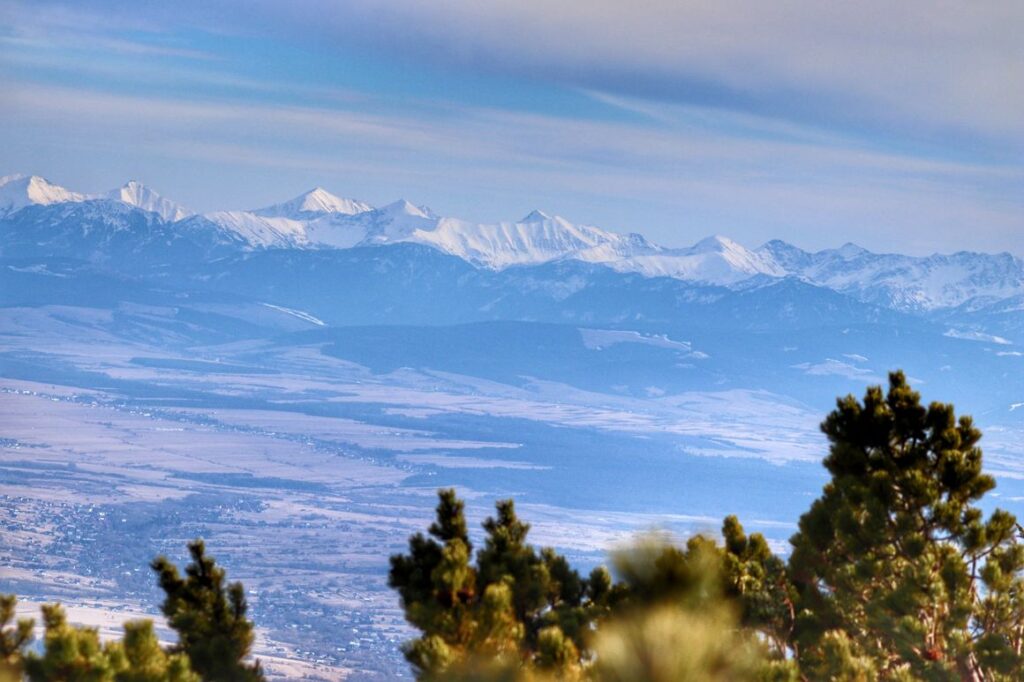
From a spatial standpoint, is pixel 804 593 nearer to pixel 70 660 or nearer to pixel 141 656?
pixel 141 656

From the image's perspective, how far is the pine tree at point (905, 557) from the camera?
12.7 meters

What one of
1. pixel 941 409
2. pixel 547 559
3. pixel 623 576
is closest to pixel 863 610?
pixel 941 409

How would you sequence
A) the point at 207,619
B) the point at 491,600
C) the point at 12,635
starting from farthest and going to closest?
the point at 207,619
the point at 12,635
the point at 491,600

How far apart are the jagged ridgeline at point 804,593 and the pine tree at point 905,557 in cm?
2

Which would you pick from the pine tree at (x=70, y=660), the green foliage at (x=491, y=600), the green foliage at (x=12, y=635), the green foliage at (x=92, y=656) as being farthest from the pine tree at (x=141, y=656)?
the green foliage at (x=491, y=600)

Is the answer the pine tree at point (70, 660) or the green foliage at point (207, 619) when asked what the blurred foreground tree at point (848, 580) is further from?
the pine tree at point (70, 660)

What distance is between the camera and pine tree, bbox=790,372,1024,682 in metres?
12.7

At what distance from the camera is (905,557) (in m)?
14.0

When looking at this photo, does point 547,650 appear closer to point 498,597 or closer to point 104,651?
point 498,597

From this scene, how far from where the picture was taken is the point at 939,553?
13539mm

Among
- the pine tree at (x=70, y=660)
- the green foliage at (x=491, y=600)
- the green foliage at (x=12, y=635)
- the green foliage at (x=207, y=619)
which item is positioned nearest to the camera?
the green foliage at (x=491, y=600)

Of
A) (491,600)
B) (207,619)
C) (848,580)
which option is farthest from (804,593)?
(207,619)

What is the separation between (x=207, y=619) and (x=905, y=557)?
876cm

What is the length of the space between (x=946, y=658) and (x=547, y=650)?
5896 millimetres
